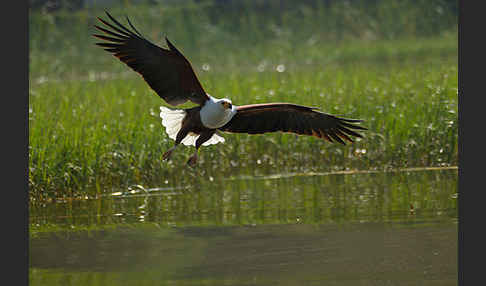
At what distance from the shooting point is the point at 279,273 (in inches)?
279

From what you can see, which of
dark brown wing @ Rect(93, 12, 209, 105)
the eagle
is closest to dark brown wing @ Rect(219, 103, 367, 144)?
the eagle

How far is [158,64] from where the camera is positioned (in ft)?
29.4

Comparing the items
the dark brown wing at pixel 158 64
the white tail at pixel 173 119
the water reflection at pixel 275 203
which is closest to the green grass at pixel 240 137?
the water reflection at pixel 275 203

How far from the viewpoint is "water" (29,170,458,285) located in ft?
23.4

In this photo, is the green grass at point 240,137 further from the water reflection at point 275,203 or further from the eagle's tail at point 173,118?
the eagle's tail at point 173,118

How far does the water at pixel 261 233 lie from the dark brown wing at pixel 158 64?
4.57ft

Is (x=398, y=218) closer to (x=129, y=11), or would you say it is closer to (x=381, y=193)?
(x=381, y=193)

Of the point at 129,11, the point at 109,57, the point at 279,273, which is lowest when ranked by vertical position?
the point at 279,273

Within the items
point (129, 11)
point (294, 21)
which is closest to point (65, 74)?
point (129, 11)

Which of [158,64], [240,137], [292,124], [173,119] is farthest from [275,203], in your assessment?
[240,137]

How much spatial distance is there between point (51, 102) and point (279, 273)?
31.6ft

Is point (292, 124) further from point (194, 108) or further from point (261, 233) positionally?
point (261, 233)

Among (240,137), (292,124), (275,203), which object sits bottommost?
(275,203)

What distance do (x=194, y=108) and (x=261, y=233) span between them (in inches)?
66.8
